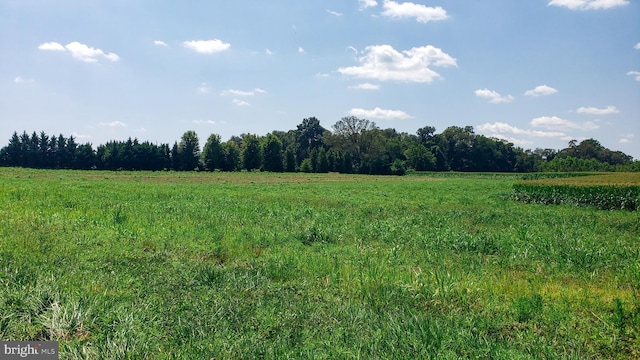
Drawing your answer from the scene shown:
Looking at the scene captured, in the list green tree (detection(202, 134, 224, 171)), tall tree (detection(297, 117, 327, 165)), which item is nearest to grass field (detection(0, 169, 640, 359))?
green tree (detection(202, 134, 224, 171))

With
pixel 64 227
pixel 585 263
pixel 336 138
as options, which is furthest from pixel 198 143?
pixel 585 263

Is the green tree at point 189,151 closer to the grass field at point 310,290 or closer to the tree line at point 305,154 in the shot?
the tree line at point 305,154

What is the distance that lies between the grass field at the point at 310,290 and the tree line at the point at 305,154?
8897 cm

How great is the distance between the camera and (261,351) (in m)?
4.46

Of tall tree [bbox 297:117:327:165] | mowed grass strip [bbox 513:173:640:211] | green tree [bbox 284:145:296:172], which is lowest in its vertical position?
mowed grass strip [bbox 513:173:640:211]

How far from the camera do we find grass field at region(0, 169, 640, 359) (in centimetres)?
466

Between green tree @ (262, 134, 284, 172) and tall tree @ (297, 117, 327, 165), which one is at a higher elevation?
tall tree @ (297, 117, 327, 165)

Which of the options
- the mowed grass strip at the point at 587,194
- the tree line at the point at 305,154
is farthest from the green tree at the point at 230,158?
the mowed grass strip at the point at 587,194

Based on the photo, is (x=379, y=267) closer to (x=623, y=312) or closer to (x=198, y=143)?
(x=623, y=312)

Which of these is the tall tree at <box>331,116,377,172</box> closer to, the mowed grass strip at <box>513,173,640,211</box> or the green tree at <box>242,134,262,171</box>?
the green tree at <box>242,134,262,171</box>

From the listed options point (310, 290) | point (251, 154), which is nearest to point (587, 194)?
point (310, 290)

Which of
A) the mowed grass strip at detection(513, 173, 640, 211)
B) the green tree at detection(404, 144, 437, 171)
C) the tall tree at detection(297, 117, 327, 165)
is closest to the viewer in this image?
the mowed grass strip at detection(513, 173, 640, 211)

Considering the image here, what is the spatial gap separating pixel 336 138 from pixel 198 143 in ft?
131

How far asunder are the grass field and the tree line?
89.0 m
